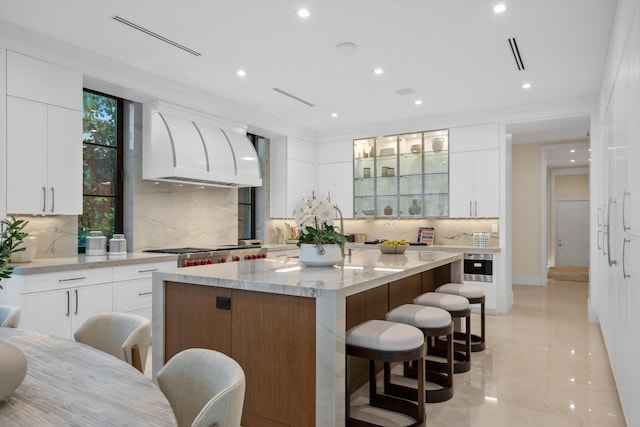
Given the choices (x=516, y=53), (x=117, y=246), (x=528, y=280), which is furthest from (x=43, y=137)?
(x=528, y=280)

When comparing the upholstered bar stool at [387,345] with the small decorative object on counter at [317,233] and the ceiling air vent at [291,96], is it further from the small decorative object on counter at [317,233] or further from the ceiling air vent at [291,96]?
the ceiling air vent at [291,96]

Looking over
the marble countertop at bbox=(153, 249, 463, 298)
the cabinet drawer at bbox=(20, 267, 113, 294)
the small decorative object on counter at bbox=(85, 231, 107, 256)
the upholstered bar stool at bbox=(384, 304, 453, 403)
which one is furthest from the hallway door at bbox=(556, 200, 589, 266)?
the cabinet drawer at bbox=(20, 267, 113, 294)

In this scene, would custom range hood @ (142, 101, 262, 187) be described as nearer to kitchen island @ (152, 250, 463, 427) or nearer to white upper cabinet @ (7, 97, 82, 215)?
white upper cabinet @ (7, 97, 82, 215)

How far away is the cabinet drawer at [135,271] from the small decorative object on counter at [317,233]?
73.2 inches

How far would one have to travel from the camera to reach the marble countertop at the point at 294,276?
219cm

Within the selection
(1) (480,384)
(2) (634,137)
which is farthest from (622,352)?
(2) (634,137)

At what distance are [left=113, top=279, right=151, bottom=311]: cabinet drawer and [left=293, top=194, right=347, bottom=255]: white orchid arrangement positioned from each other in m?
2.02

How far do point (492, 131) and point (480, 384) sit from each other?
151 inches

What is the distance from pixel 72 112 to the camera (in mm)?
3943

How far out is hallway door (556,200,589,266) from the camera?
11438 mm

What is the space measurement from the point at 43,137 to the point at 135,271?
4.56 ft

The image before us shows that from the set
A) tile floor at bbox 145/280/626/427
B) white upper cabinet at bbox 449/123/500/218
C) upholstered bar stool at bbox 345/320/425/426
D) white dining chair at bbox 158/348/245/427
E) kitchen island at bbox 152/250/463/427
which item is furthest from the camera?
white upper cabinet at bbox 449/123/500/218

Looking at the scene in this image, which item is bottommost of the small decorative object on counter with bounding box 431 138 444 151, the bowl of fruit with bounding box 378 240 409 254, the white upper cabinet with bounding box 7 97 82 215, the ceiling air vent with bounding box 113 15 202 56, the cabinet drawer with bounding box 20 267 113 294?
the cabinet drawer with bounding box 20 267 113 294

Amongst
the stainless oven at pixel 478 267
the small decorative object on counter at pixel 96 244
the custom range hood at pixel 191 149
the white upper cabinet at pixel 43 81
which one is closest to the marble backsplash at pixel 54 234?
the small decorative object on counter at pixel 96 244
